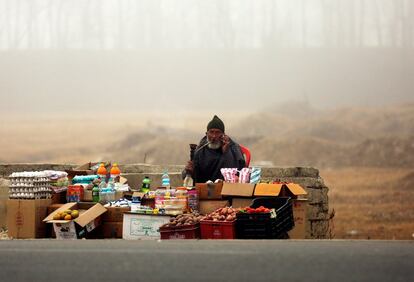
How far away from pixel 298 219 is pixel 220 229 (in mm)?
1356

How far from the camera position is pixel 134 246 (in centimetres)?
1075

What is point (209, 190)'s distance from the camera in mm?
12781

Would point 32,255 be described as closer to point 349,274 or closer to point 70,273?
point 70,273

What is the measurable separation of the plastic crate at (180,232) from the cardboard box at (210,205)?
3.32 feet

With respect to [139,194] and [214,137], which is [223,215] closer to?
[139,194]

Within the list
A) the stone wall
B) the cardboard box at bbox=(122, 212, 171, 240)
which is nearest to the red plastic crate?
the cardboard box at bbox=(122, 212, 171, 240)

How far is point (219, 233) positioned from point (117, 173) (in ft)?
9.61

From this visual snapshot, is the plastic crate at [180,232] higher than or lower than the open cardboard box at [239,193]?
lower

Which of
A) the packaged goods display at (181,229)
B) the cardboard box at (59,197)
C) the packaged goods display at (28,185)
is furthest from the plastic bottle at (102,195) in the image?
the packaged goods display at (181,229)

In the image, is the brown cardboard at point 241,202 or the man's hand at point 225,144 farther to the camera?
the man's hand at point 225,144

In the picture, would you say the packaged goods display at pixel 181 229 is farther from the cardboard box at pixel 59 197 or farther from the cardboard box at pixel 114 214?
the cardboard box at pixel 59 197

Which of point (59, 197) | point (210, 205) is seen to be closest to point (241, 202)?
point (210, 205)

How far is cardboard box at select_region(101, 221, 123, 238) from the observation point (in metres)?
12.6

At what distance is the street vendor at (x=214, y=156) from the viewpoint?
13.5 m
